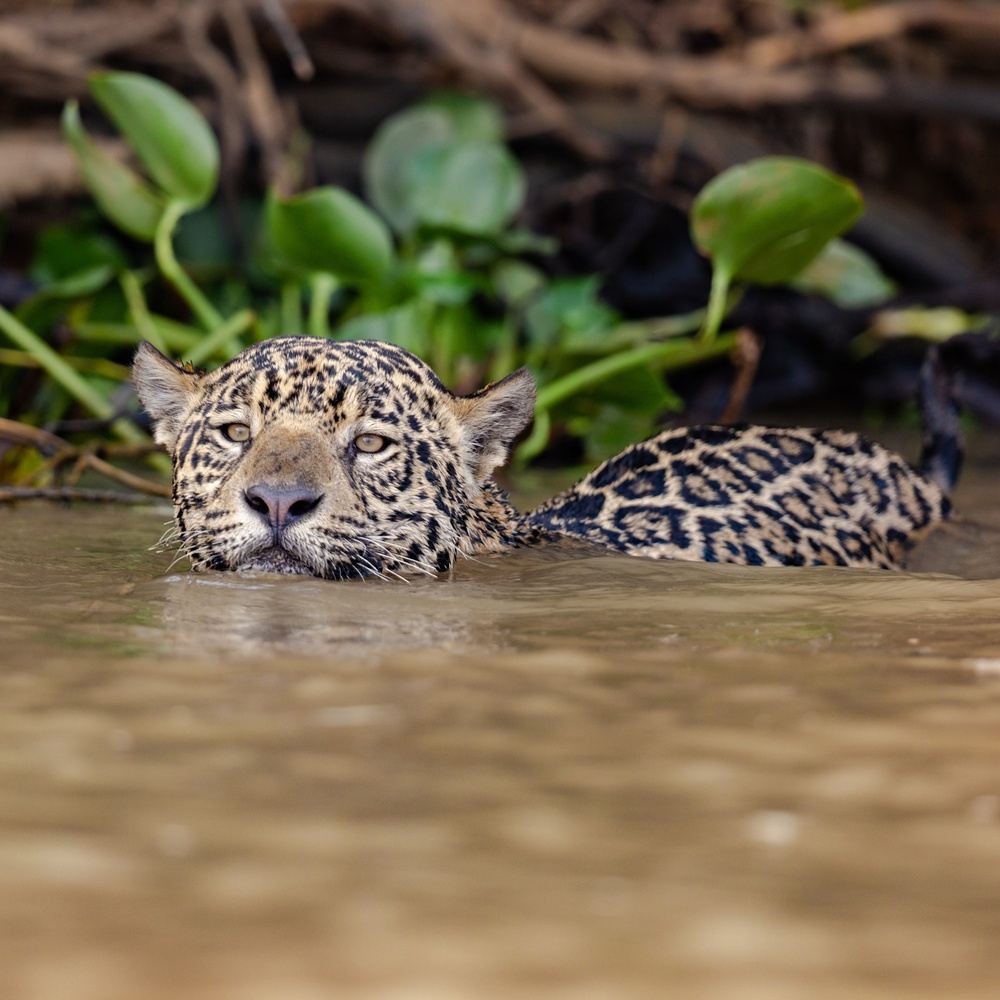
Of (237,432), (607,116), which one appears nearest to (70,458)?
(237,432)

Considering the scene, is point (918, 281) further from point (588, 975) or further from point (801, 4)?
point (588, 975)

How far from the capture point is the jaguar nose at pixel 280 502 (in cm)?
390

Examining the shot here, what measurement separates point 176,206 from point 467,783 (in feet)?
16.5

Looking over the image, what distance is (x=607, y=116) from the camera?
966 cm

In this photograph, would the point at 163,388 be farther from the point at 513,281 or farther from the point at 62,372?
the point at 513,281

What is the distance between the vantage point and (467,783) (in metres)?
2.26

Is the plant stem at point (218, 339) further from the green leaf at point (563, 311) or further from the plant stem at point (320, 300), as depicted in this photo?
the green leaf at point (563, 311)

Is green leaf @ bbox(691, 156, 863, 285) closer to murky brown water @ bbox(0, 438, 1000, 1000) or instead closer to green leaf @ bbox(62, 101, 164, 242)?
green leaf @ bbox(62, 101, 164, 242)

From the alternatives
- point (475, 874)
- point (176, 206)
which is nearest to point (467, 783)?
point (475, 874)

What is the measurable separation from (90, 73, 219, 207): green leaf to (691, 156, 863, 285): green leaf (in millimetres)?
1969

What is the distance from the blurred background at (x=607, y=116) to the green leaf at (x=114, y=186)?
1139 mm

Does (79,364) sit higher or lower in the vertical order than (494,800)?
higher

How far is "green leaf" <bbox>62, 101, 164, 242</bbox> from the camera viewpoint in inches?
257

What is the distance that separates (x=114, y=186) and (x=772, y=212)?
266 cm
